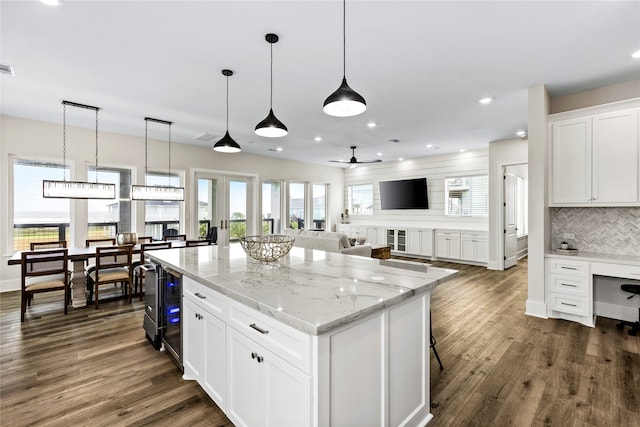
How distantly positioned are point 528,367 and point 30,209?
7.23m

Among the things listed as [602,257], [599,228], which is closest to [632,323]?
[602,257]

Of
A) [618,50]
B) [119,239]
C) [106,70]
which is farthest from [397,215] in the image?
[106,70]

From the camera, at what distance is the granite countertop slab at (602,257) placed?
3.21m

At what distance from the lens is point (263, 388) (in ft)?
4.96

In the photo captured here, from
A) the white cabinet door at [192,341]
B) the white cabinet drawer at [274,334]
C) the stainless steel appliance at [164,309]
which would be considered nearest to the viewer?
the white cabinet drawer at [274,334]

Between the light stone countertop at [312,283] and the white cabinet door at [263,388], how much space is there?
0.25m

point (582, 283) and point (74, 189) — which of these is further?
point (74, 189)

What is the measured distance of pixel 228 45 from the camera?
2.70 metres

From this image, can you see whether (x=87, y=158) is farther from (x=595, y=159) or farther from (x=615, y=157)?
(x=615, y=157)

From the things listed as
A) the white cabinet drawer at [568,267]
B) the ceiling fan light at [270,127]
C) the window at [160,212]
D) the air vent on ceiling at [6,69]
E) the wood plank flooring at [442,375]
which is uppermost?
the air vent on ceiling at [6,69]

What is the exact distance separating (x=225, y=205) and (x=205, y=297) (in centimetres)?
567

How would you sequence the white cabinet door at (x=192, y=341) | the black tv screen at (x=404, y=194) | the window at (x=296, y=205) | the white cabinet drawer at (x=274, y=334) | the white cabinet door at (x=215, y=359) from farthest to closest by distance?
the window at (x=296, y=205) < the black tv screen at (x=404, y=194) < the white cabinet door at (x=192, y=341) < the white cabinet door at (x=215, y=359) < the white cabinet drawer at (x=274, y=334)

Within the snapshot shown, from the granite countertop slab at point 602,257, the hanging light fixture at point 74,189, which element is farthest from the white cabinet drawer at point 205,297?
the granite countertop slab at point 602,257

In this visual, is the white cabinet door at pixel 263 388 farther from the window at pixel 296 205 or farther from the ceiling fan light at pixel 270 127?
the window at pixel 296 205
